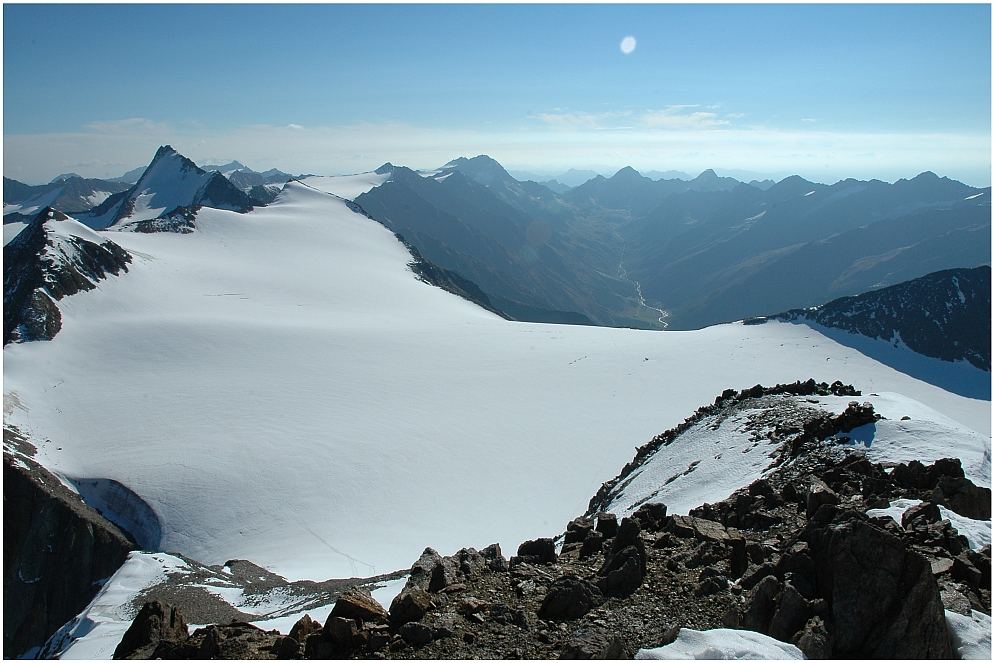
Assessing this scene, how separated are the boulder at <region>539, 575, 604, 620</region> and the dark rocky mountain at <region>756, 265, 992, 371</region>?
2780 inches

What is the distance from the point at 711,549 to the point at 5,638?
32.8 metres

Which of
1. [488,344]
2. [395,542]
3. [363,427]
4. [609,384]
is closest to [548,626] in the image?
[395,542]

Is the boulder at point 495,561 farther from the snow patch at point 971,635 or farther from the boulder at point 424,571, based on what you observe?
the snow patch at point 971,635

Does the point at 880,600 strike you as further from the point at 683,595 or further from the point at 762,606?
the point at 683,595

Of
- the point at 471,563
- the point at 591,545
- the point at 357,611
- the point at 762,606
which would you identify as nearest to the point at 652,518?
the point at 591,545

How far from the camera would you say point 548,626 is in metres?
8.34

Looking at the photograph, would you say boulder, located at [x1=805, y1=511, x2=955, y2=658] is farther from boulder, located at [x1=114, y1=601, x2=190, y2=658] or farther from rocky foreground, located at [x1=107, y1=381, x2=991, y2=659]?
boulder, located at [x1=114, y1=601, x2=190, y2=658]

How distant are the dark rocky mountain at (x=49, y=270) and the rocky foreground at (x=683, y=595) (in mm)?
47828

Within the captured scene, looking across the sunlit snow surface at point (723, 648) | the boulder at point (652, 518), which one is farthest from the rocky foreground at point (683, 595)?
the boulder at point (652, 518)

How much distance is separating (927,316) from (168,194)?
6702 inches

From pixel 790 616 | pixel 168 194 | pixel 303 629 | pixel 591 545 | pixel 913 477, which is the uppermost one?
pixel 168 194

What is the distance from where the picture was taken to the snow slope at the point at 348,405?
87.3ft

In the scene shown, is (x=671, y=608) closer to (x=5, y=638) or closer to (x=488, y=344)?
(x=5, y=638)

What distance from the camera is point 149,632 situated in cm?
873
